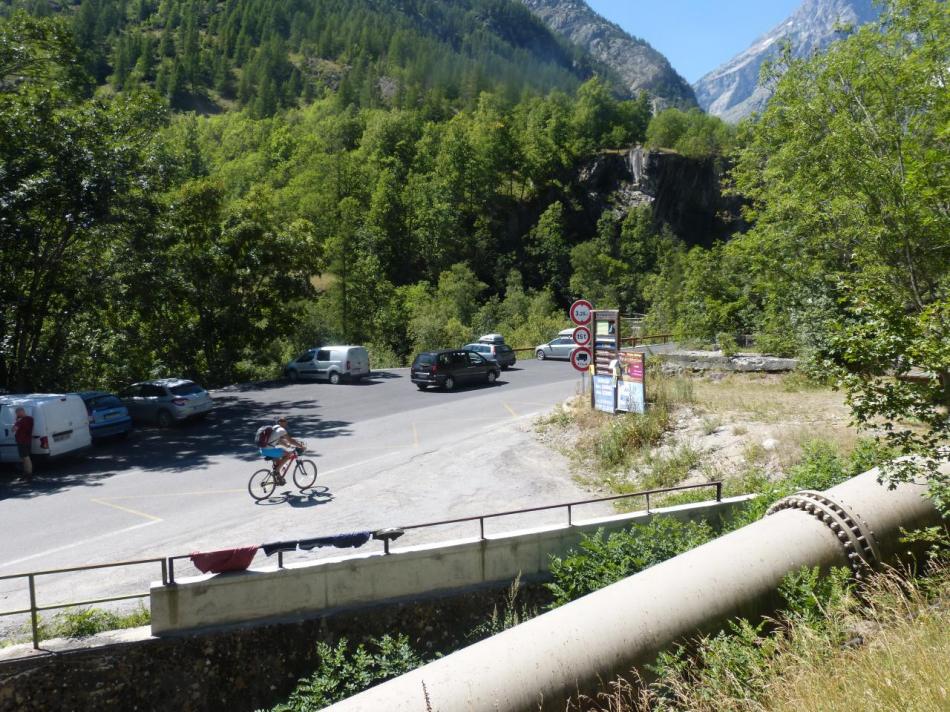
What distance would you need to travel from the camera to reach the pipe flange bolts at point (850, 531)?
650 centimetres

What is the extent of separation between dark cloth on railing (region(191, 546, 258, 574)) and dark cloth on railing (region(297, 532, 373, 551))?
0.65 metres

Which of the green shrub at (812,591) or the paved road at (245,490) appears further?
the paved road at (245,490)

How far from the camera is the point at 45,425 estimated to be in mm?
15484

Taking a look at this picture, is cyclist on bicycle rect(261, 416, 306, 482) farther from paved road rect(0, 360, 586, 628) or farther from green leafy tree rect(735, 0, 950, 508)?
green leafy tree rect(735, 0, 950, 508)

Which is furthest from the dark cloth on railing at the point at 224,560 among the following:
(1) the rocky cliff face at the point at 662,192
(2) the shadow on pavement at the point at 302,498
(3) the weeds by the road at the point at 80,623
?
(1) the rocky cliff face at the point at 662,192

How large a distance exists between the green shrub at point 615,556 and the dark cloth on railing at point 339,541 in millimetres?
2584

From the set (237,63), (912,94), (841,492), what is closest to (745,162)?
(912,94)

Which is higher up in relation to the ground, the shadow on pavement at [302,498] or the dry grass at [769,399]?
the dry grass at [769,399]

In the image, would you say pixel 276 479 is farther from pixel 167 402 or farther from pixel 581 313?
pixel 167 402

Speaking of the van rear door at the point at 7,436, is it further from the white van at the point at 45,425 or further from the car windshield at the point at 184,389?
the car windshield at the point at 184,389

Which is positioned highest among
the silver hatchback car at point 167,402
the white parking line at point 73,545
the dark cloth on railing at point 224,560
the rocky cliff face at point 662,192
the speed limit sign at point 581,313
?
the rocky cliff face at point 662,192

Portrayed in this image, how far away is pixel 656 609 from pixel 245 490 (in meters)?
10.6

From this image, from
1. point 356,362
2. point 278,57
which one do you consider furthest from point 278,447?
point 278,57

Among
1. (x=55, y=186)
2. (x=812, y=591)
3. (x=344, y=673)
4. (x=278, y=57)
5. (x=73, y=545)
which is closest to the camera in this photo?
(x=812, y=591)
